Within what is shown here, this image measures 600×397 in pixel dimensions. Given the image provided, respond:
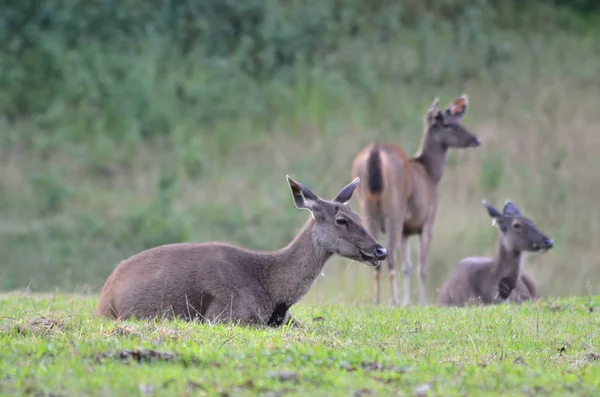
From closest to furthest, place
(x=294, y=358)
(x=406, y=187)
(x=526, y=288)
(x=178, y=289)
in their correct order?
(x=294, y=358) < (x=178, y=289) < (x=406, y=187) < (x=526, y=288)

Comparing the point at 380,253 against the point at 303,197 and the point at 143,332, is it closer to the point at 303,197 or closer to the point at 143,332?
the point at 303,197

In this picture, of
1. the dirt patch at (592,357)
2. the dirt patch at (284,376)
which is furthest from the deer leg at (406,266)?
the dirt patch at (284,376)

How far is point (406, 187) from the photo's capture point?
16828 mm

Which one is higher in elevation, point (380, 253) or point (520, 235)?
point (380, 253)

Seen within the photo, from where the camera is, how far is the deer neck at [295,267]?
11.6 m

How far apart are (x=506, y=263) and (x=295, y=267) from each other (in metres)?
5.40

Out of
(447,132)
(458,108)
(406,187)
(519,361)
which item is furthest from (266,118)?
(519,361)

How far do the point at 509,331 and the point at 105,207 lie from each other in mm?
13614

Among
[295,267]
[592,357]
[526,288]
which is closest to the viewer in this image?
[592,357]

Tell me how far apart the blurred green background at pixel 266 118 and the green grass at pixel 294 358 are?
8407mm

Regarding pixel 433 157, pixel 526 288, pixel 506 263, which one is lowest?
pixel 526 288

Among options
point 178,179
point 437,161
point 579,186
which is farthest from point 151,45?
point 437,161

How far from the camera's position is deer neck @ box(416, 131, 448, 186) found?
60.1 ft

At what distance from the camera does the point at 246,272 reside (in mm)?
11555
